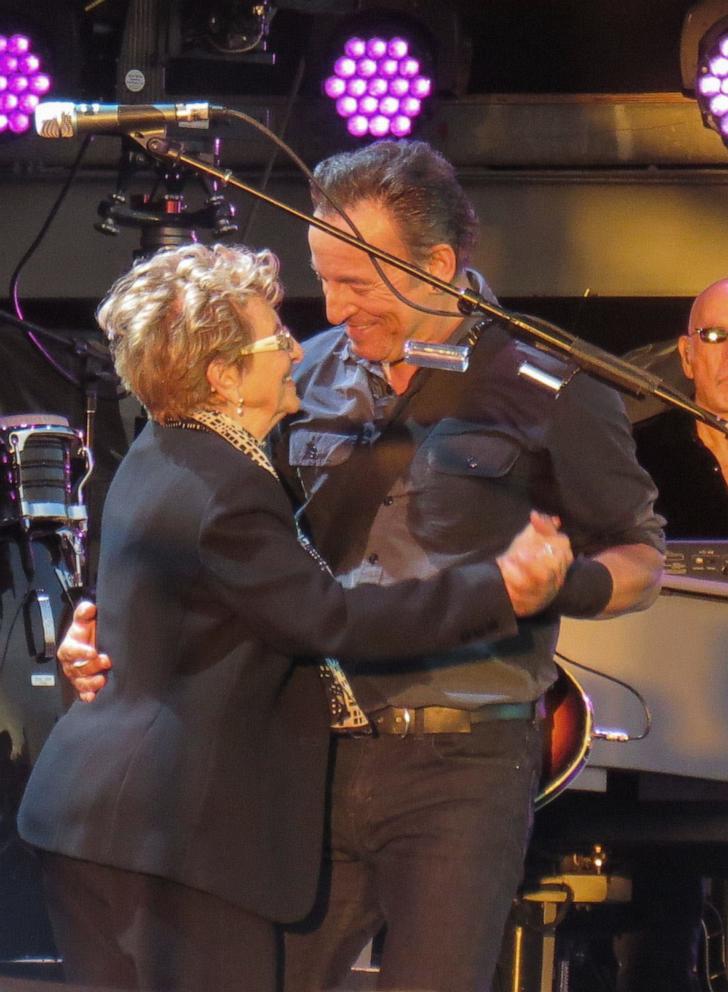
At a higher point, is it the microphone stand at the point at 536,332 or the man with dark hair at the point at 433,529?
the microphone stand at the point at 536,332

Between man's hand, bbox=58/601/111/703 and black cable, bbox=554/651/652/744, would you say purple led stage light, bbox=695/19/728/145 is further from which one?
man's hand, bbox=58/601/111/703

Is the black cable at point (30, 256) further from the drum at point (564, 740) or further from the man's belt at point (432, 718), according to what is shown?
the man's belt at point (432, 718)

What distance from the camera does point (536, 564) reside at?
238 centimetres

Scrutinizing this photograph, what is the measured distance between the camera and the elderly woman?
233 centimetres

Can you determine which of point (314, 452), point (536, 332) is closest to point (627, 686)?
point (314, 452)

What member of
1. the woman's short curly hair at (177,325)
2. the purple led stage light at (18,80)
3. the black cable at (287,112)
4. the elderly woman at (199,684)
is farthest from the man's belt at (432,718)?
the purple led stage light at (18,80)

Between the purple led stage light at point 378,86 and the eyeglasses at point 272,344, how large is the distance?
222 cm

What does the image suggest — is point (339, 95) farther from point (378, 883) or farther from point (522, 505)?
point (378, 883)

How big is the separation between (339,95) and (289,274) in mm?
618

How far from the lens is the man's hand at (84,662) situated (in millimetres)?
2439

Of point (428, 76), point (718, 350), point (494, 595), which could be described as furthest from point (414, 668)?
point (428, 76)

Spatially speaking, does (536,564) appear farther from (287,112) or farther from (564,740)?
(287,112)

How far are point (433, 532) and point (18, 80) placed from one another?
2.51 meters

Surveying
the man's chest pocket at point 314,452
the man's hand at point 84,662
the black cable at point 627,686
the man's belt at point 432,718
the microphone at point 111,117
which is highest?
the microphone at point 111,117
